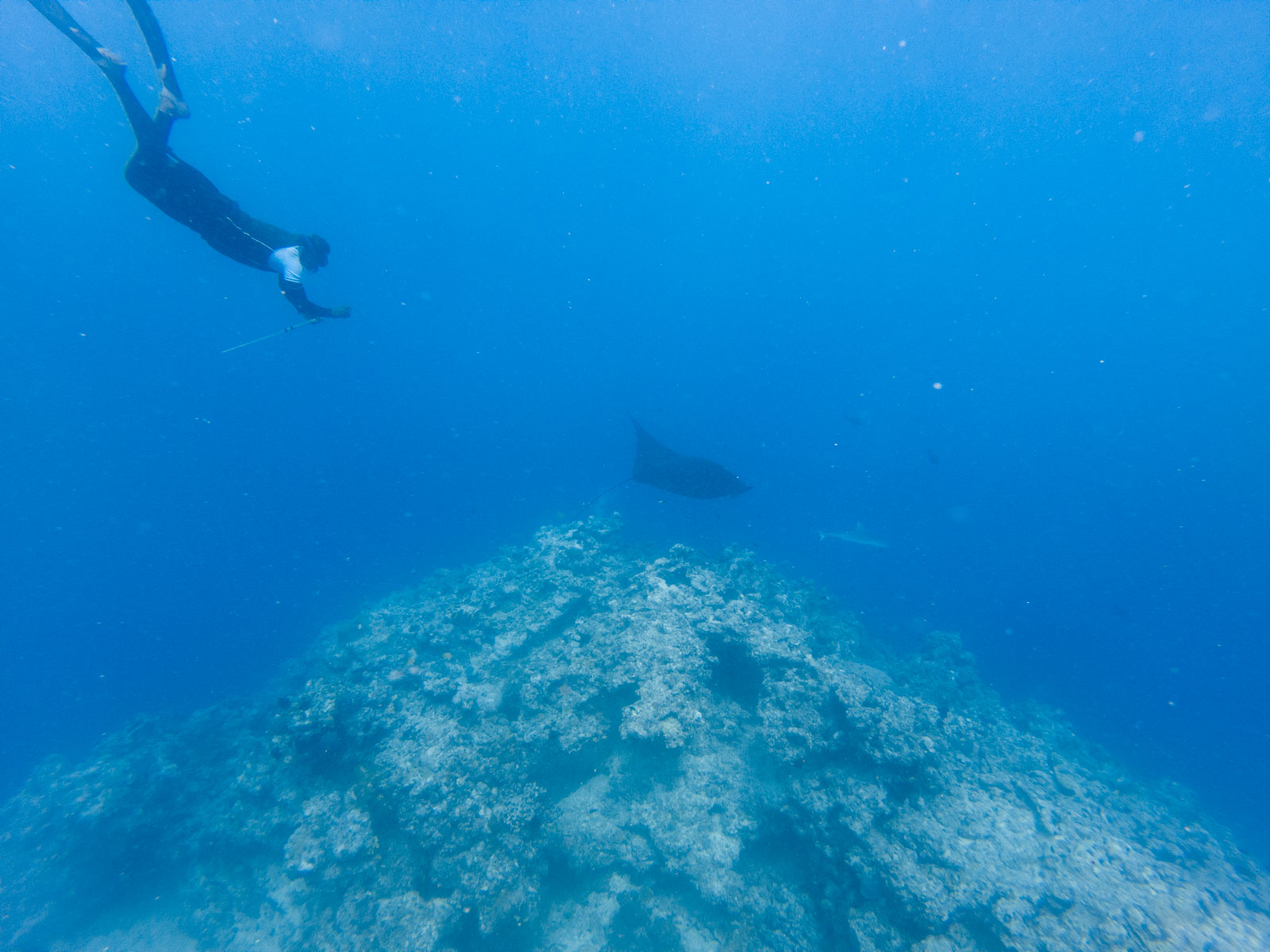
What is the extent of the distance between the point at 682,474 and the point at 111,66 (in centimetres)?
874

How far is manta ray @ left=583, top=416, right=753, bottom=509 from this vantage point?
836cm

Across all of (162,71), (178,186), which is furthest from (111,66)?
(178,186)

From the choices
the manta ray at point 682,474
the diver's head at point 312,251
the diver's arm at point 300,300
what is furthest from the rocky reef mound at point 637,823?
the diver's head at point 312,251

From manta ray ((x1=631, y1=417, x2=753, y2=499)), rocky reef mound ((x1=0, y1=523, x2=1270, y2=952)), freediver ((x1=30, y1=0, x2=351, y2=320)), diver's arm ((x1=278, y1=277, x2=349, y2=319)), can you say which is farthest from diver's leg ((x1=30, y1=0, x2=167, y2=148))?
manta ray ((x1=631, y1=417, x2=753, y2=499))

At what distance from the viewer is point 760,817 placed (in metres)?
5.23

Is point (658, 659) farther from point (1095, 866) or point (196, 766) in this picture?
point (196, 766)

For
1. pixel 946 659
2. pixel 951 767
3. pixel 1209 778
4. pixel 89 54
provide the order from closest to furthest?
pixel 89 54
pixel 951 767
pixel 946 659
pixel 1209 778

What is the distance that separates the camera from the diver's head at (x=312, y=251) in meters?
5.50

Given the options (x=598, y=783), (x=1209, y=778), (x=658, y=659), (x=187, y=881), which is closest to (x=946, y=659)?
(x=658, y=659)

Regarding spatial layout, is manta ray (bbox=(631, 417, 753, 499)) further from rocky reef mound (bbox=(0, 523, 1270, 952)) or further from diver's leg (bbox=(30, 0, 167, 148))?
diver's leg (bbox=(30, 0, 167, 148))

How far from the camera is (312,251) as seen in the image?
555 cm

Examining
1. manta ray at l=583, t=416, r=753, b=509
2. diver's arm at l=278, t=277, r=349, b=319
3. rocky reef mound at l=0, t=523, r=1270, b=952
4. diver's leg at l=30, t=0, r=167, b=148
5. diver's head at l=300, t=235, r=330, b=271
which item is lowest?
rocky reef mound at l=0, t=523, r=1270, b=952

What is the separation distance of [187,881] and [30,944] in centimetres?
294

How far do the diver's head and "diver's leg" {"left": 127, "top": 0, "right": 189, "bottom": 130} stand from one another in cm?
161
